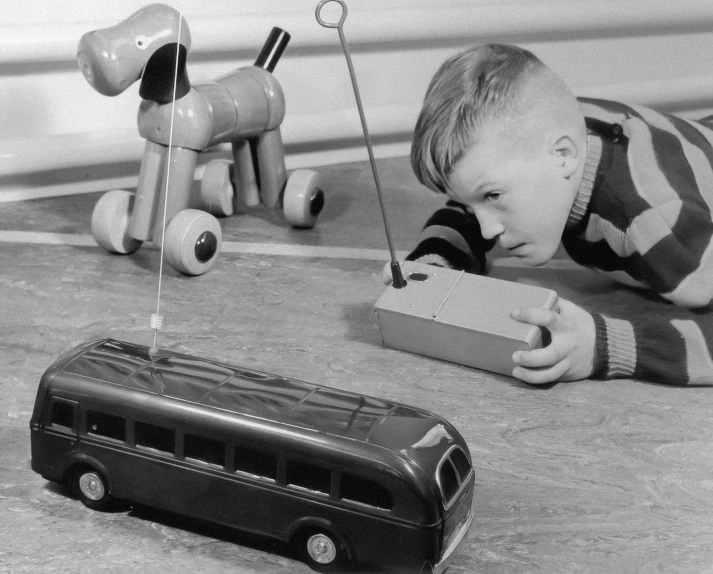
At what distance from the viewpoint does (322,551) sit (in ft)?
2.21

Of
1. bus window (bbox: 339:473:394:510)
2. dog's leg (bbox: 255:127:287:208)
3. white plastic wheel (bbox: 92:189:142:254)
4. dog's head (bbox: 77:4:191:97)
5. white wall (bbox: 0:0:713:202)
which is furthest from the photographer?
white wall (bbox: 0:0:713:202)

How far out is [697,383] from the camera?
37.6 inches

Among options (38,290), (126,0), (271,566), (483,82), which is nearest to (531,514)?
(271,566)

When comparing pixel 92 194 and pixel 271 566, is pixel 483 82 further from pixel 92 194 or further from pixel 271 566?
pixel 92 194

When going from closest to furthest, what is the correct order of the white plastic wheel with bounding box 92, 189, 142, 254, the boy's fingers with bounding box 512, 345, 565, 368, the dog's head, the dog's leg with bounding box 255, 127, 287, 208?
the boy's fingers with bounding box 512, 345, 565, 368 → the dog's head → the white plastic wheel with bounding box 92, 189, 142, 254 → the dog's leg with bounding box 255, 127, 287, 208

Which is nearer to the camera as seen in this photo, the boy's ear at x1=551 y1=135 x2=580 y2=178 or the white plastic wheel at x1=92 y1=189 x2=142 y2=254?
the boy's ear at x1=551 y1=135 x2=580 y2=178

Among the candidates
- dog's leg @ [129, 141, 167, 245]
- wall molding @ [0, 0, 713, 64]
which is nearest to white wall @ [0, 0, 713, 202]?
Result: wall molding @ [0, 0, 713, 64]

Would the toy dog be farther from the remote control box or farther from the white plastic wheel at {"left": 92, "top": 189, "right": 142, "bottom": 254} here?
the remote control box

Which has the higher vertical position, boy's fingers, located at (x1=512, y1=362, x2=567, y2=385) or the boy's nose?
the boy's nose

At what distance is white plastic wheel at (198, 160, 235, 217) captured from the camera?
4.35ft

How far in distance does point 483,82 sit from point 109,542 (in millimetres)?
529

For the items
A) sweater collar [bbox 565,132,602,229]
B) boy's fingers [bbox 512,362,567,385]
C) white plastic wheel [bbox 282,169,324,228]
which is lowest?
boy's fingers [bbox 512,362,567,385]

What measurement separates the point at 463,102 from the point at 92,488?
0.48m

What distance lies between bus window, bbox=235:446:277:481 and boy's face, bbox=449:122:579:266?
0.40 metres
